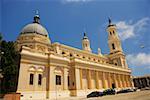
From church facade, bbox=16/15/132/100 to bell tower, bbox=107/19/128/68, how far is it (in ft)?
15.7

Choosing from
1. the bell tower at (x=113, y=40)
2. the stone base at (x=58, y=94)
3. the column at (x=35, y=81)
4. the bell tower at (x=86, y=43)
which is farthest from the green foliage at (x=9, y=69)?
the bell tower at (x=86, y=43)

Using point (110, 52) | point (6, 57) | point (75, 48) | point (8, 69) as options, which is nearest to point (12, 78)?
point (8, 69)

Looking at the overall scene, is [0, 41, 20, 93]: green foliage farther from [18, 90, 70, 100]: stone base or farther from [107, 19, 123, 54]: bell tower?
[107, 19, 123, 54]: bell tower

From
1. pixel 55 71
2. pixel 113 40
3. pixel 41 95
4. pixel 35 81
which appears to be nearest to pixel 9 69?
pixel 35 81

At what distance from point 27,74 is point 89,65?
17.8m

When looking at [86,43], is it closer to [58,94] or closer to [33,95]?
[58,94]

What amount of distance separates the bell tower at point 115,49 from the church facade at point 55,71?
4786 millimetres

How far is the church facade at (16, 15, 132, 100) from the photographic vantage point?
29.3 m

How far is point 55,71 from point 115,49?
36.1 metres

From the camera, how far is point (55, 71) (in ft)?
110

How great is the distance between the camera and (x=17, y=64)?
97.7ft

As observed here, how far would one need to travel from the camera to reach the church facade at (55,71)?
2930cm

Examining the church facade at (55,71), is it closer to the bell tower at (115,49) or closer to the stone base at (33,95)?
the stone base at (33,95)

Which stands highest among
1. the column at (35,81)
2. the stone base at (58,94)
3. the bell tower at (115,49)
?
the bell tower at (115,49)
